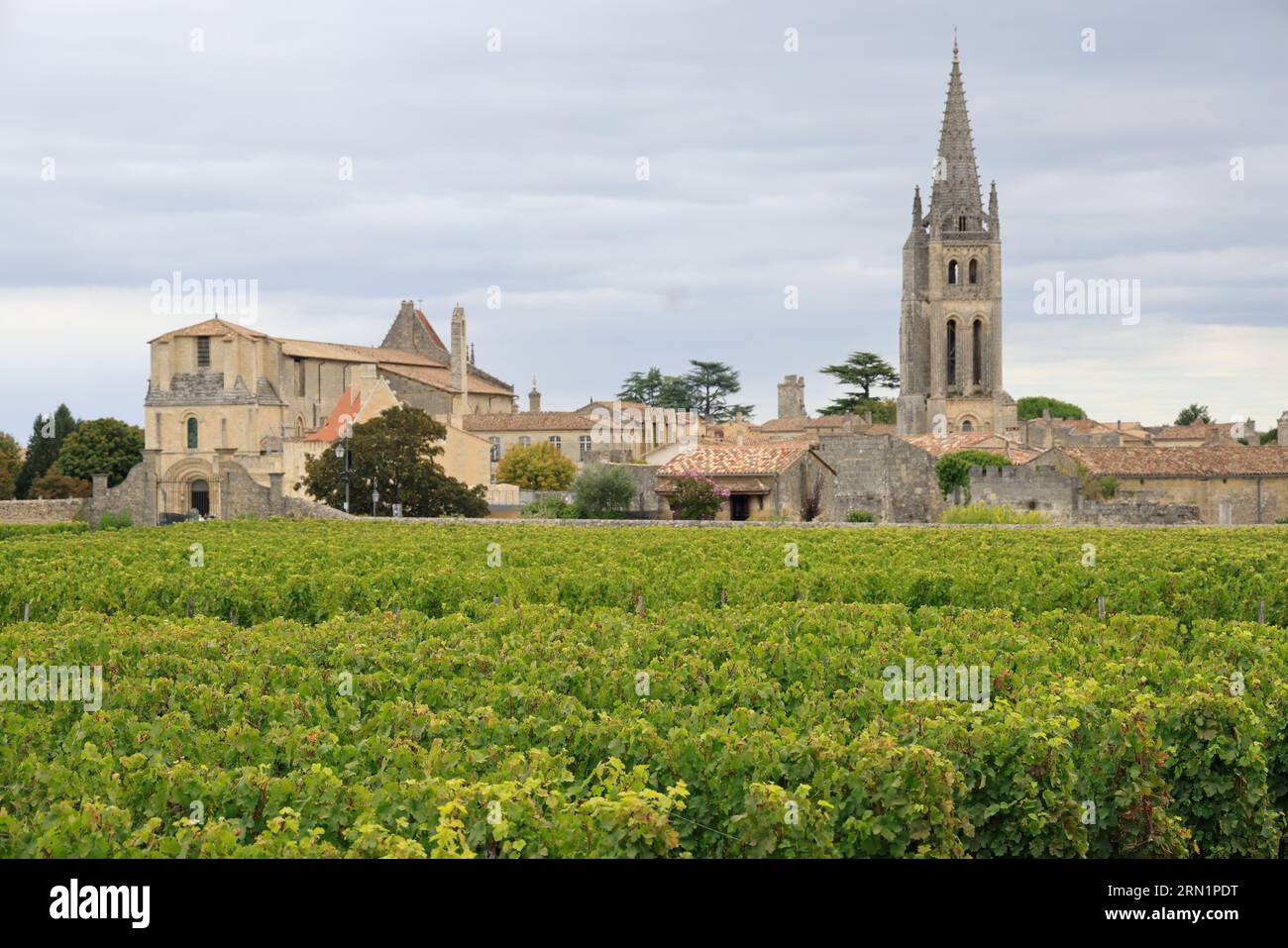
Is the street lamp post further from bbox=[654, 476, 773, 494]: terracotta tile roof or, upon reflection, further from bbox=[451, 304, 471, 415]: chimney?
bbox=[451, 304, 471, 415]: chimney

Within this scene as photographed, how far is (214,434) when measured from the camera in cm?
7506

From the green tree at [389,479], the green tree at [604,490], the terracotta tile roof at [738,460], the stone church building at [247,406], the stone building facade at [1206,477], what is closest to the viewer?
the terracotta tile roof at [738,460]

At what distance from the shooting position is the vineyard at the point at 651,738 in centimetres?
757

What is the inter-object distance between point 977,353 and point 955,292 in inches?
202

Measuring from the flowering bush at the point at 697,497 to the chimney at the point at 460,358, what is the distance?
45928 mm

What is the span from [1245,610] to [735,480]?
103ft

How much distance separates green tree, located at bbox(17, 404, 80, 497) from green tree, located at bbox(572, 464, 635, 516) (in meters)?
40.9

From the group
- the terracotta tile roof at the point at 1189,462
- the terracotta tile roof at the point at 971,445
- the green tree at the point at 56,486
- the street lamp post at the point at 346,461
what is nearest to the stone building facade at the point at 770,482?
the terracotta tile roof at the point at 1189,462

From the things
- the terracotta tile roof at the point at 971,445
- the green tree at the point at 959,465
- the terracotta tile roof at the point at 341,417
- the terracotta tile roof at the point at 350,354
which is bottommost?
the green tree at the point at 959,465

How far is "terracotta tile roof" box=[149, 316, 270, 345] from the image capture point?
7706 cm

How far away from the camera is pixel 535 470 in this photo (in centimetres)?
7912

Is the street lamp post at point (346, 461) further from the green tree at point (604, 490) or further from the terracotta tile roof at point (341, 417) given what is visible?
the terracotta tile roof at point (341, 417)
